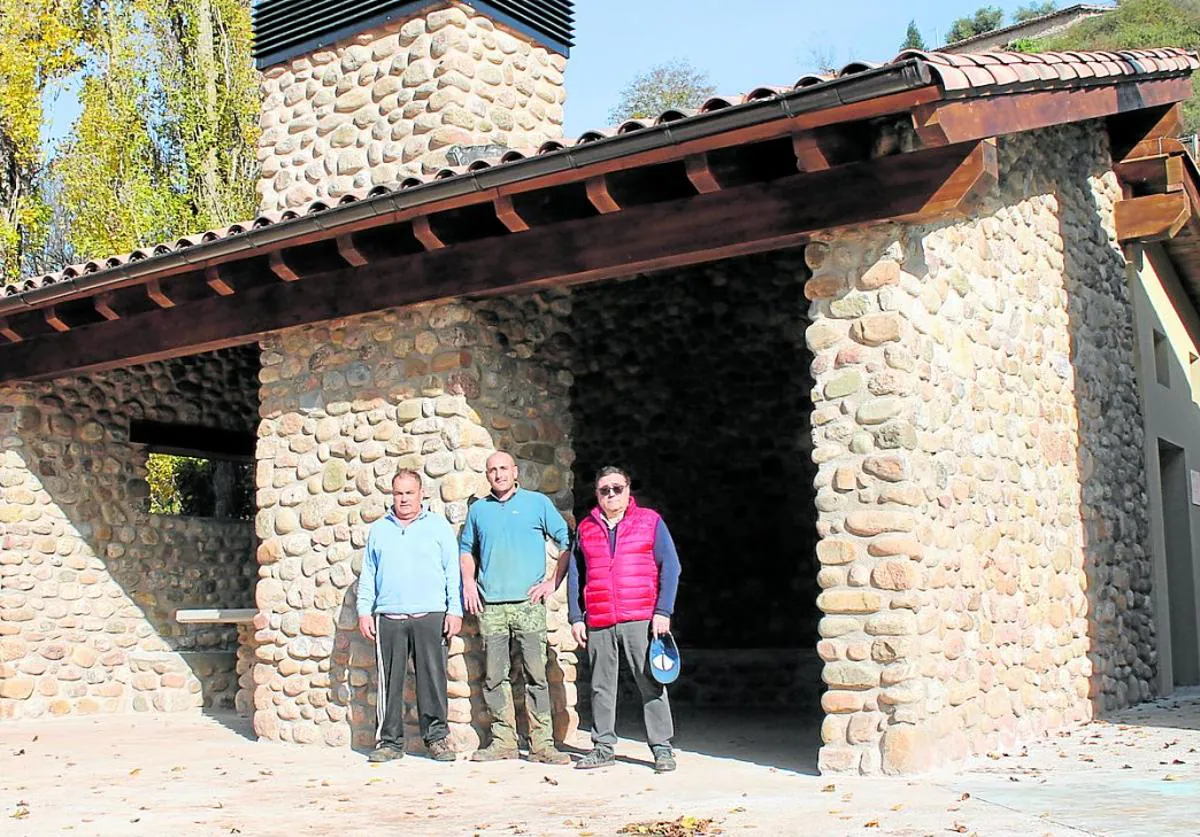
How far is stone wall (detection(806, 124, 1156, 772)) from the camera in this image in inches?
225

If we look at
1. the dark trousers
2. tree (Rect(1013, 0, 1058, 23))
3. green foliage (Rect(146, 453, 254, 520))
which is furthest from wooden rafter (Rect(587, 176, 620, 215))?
tree (Rect(1013, 0, 1058, 23))

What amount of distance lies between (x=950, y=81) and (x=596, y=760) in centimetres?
359

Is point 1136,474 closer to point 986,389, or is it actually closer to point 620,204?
point 986,389

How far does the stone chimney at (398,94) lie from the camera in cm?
919

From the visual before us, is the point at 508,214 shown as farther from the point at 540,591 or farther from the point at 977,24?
the point at 977,24

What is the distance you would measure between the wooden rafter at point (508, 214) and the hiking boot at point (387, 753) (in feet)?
9.25

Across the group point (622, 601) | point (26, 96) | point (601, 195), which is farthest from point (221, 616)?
point (26, 96)

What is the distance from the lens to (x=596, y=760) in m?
6.35

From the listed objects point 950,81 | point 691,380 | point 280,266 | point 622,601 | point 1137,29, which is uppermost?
point 1137,29

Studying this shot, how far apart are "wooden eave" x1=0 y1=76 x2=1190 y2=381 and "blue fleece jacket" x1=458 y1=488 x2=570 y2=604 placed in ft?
3.90

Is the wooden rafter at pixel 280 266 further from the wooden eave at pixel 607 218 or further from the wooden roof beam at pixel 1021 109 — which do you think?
the wooden roof beam at pixel 1021 109

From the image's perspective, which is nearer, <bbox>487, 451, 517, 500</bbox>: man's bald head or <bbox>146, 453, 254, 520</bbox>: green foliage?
<bbox>487, 451, 517, 500</bbox>: man's bald head

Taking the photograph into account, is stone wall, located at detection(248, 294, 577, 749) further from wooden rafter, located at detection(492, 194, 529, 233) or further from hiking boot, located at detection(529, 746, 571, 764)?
wooden rafter, located at detection(492, 194, 529, 233)

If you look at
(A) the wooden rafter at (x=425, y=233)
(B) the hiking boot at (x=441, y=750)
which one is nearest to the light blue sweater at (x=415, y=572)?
(B) the hiking boot at (x=441, y=750)
